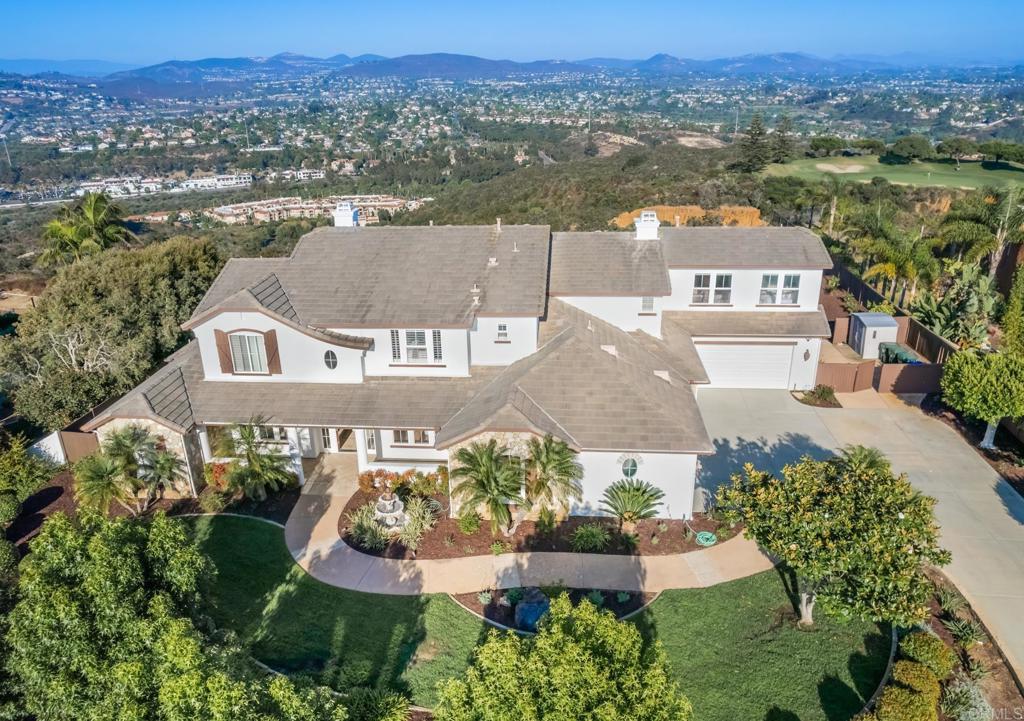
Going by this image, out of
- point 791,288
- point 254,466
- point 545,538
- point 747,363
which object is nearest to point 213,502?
point 254,466

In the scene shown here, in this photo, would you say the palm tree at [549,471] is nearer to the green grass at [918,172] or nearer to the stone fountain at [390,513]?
the stone fountain at [390,513]

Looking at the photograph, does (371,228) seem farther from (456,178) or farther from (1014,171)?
(456,178)

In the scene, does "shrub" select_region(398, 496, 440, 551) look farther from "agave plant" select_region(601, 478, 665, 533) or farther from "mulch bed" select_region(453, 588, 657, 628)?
"agave plant" select_region(601, 478, 665, 533)

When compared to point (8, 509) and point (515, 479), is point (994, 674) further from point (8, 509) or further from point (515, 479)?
point (8, 509)

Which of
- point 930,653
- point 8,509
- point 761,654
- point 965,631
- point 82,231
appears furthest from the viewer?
point 82,231

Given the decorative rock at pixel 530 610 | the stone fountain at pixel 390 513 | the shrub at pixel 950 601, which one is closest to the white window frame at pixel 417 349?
the stone fountain at pixel 390 513
